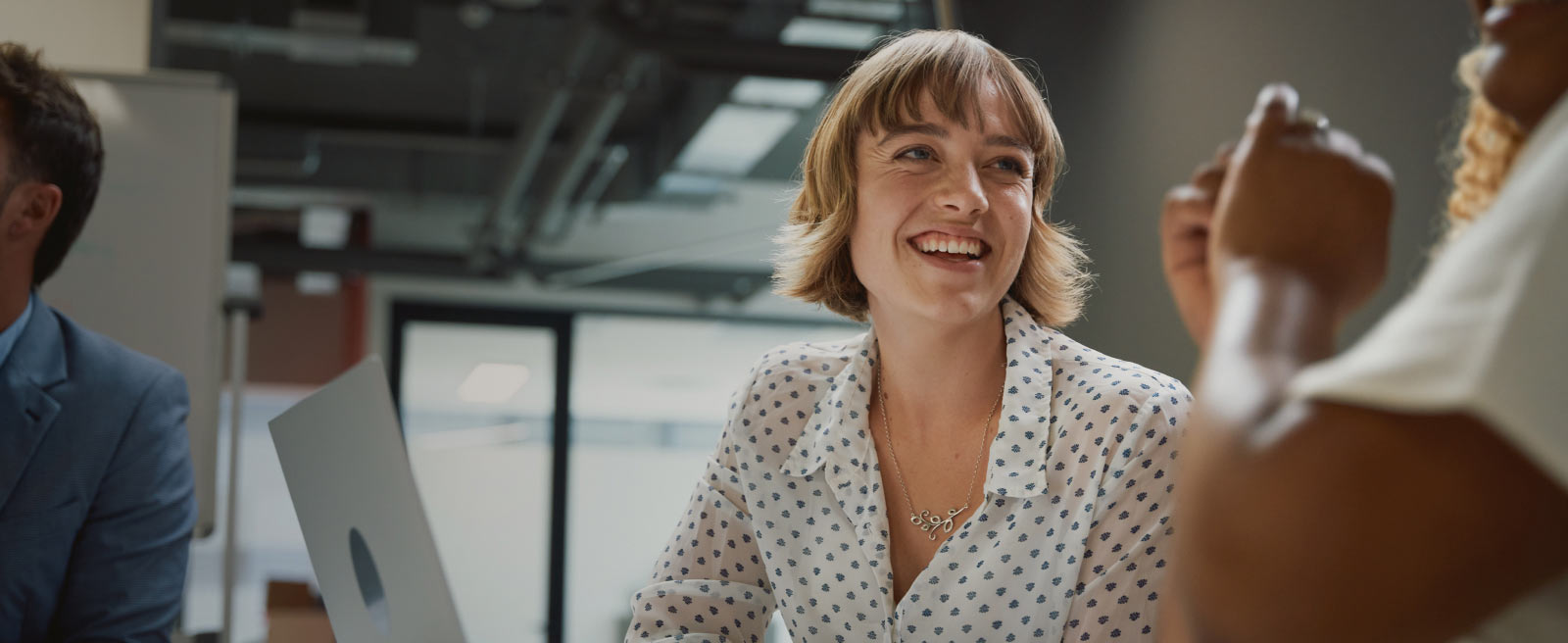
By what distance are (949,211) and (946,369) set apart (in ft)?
0.76

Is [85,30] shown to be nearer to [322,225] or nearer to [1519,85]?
[1519,85]

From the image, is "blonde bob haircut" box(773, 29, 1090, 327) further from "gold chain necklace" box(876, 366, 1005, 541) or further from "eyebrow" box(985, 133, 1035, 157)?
"gold chain necklace" box(876, 366, 1005, 541)

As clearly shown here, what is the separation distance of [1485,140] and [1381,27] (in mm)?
1874

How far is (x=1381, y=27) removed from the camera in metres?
2.40

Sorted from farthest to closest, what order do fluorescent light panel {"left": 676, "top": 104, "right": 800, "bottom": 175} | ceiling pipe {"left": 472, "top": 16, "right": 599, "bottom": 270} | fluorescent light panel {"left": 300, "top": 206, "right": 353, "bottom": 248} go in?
fluorescent light panel {"left": 300, "top": 206, "right": 353, "bottom": 248} → fluorescent light panel {"left": 676, "top": 104, "right": 800, "bottom": 175} → ceiling pipe {"left": 472, "top": 16, "right": 599, "bottom": 270}

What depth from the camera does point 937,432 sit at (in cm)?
178

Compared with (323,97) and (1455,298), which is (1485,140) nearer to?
(1455,298)

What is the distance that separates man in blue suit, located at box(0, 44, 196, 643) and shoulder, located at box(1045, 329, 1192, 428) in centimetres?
132

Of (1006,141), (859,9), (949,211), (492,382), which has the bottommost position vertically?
(492,382)

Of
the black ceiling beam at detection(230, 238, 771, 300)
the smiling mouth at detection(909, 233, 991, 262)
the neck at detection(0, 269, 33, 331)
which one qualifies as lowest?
the black ceiling beam at detection(230, 238, 771, 300)

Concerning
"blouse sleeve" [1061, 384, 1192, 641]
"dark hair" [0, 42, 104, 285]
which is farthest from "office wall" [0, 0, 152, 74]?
"blouse sleeve" [1061, 384, 1192, 641]

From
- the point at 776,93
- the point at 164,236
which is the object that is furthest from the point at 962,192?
the point at 776,93

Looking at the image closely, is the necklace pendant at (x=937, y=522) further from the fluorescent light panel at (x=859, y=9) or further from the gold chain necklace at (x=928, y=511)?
the fluorescent light panel at (x=859, y=9)

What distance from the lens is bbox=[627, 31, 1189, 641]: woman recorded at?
154 centimetres
